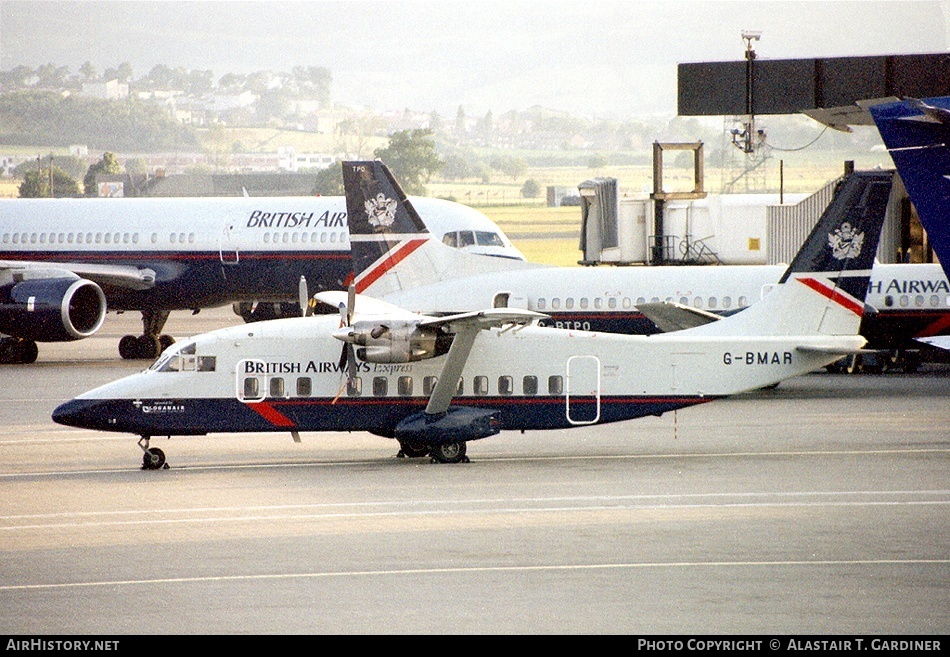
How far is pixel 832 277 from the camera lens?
2977 centimetres

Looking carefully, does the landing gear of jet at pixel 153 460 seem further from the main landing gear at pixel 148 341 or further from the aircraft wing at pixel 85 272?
the main landing gear at pixel 148 341

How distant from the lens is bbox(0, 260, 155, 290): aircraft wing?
4578 cm

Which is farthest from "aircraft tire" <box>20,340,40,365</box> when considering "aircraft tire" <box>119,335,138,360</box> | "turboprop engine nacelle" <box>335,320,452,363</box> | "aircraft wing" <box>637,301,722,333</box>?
"turboprop engine nacelle" <box>335,320,452,363</box>

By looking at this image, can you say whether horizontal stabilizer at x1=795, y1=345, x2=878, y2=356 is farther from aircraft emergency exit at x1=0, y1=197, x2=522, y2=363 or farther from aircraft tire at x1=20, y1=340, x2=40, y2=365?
aircraft tire at x1=20, y1=340, x2=40, y2=365

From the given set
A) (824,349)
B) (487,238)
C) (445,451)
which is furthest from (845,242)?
(487,238)

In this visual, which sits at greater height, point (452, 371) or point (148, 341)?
point (452, 371)

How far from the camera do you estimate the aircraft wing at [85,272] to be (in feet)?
150

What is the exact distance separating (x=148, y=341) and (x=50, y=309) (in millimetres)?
5358

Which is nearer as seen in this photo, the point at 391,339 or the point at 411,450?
the point at 391,339

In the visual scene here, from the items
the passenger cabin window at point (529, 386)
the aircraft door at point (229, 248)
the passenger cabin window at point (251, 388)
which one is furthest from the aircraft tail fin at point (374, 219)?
the aircraft door at point (229, 248)

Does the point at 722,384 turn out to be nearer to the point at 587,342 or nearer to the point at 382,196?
the point at 587,342

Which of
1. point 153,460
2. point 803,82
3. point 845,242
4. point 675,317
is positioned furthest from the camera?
point 675,317

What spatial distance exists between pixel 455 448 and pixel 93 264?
26.5 metres

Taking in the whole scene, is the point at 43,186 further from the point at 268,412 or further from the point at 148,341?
the point at 268,412
